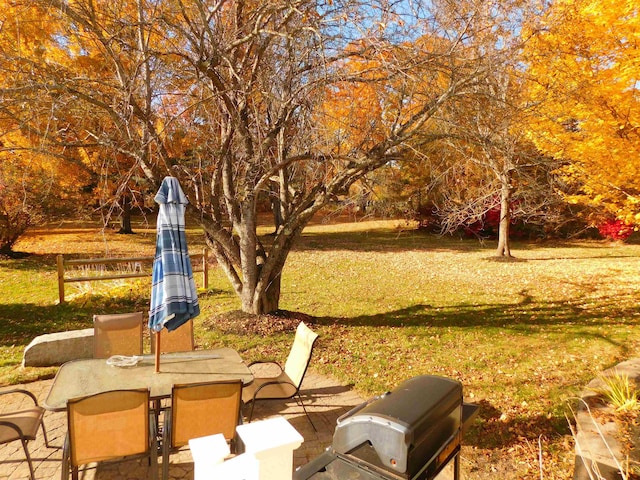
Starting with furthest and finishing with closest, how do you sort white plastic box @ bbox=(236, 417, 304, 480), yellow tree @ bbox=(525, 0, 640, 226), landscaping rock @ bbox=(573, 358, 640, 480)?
yellow tree @ bbox=(525, 0, 640, 226) → landscaping rock @ bbox=(573, 358, 640, 480) → white plastic box @ bbox=(236, 417, 304, 480)

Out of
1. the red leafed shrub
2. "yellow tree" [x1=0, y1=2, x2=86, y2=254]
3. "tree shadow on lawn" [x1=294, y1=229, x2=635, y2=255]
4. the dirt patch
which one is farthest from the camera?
the red leafed shrub

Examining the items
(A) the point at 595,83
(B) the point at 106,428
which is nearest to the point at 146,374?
(B) the point at 106,428

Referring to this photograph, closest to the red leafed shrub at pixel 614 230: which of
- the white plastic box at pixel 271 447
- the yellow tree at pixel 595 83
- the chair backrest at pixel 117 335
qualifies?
the yellow tree at pixel 595 83

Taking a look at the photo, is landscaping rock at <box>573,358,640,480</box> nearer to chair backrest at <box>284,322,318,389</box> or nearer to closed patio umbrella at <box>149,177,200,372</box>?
chair backrest at <box>284,322,318,389</box>

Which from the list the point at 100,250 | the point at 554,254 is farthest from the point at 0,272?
the point at 554,254

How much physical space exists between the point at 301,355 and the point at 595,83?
7.96m

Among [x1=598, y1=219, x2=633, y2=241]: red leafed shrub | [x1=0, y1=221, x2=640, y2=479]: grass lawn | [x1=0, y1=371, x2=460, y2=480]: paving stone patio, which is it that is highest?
[x1=598, y1=219, x2=633, y2=241]: red leafed shrub

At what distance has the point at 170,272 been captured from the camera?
4.47 metres

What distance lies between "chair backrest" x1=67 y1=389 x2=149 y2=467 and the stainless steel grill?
1863mm

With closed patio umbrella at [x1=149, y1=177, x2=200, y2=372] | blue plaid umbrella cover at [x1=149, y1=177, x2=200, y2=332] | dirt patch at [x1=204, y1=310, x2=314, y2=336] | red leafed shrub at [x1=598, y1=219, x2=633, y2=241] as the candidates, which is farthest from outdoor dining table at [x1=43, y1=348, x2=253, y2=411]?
red leafed shrub at [x1=598, y1=219, x2=633, y2=241]

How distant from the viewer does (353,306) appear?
36.8 ft

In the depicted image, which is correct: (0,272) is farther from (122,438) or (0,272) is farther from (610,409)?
(610,409)

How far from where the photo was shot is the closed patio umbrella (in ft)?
14.5

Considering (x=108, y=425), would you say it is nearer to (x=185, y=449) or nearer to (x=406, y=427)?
(x=185, y=449)
